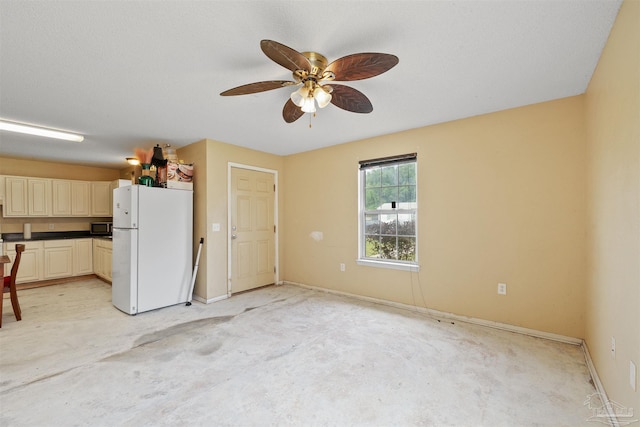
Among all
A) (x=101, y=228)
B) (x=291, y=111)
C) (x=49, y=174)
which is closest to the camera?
(x=291, y=111)

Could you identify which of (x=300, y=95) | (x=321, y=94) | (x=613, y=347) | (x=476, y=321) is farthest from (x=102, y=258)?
(x=613, y=347)

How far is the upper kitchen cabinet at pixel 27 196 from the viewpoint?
187 inches

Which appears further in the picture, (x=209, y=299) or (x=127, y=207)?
(x=209, y=299)

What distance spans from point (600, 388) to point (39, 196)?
7.82 metres

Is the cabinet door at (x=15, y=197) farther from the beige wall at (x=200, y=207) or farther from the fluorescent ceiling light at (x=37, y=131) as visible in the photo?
the beige wall at (x=200, y=207)

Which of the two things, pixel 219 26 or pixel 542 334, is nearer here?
pixel 219 26

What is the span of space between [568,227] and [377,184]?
209cm

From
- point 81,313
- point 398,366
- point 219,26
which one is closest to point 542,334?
point 398,366

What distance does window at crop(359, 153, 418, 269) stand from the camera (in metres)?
3.62

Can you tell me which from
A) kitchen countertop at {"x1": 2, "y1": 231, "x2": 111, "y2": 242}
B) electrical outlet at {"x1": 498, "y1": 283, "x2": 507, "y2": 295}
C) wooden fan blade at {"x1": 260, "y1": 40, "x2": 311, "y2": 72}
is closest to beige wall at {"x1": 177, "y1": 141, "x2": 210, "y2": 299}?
kitchen countertop at {"x1": 2, "y1": 231, "x2": 111, "y2": 242}

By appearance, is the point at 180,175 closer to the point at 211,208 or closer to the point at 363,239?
the point at 211,208

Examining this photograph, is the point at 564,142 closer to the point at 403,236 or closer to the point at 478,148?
the point at 478,148

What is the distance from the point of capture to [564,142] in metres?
2.59

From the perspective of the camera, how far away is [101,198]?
5.75 metres
